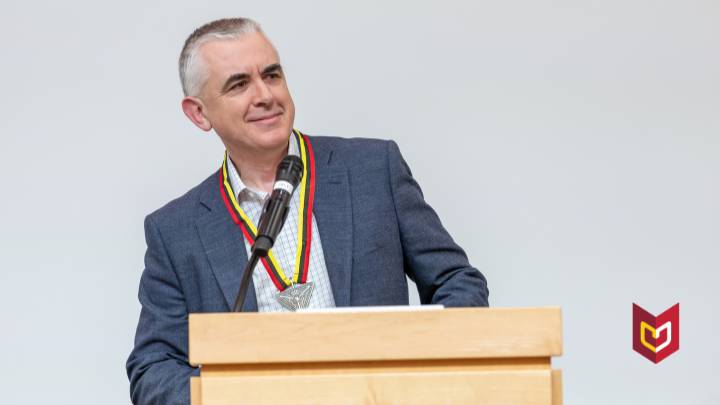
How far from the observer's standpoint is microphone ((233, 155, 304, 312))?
2.20 m

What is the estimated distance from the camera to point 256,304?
9.43ft

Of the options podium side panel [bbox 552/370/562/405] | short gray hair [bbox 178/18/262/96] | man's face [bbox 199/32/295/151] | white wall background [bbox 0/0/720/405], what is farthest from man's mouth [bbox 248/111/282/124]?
podium side panel [bbox 552/370/562/405]

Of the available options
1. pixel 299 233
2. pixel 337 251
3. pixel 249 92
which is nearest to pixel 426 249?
pixel 337 251

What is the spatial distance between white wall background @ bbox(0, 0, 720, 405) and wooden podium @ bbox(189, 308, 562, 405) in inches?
71.8

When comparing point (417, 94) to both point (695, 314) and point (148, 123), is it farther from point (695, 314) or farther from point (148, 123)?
point (695, 314)

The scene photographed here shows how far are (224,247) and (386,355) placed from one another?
1.15m

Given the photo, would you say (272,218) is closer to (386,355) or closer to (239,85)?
(386,355)

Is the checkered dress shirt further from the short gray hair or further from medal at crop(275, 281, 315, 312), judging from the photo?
the short gray hair

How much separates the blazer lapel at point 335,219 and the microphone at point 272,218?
534 millimetres

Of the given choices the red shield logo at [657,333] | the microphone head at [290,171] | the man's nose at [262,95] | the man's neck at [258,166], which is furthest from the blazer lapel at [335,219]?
the red shield logo at [657,333]

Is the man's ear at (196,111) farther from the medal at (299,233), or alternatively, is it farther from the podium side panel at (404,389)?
the podium side panel at (404,389)

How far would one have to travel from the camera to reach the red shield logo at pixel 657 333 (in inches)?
145

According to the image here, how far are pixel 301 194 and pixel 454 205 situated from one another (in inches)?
33.6

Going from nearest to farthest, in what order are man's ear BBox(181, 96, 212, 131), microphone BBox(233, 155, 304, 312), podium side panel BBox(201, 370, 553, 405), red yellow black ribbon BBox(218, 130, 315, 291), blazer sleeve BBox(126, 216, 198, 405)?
podium side panel BBox(201, 370, 553, 405) < microphone BBox(233, 155, 304, 312) < blazer sleeve BBox(126, 216, 198, 405) < red yellow black ribbon BBox(218, 130, 315, 291) < man's ear BBox(181, 96, 212, 131)
